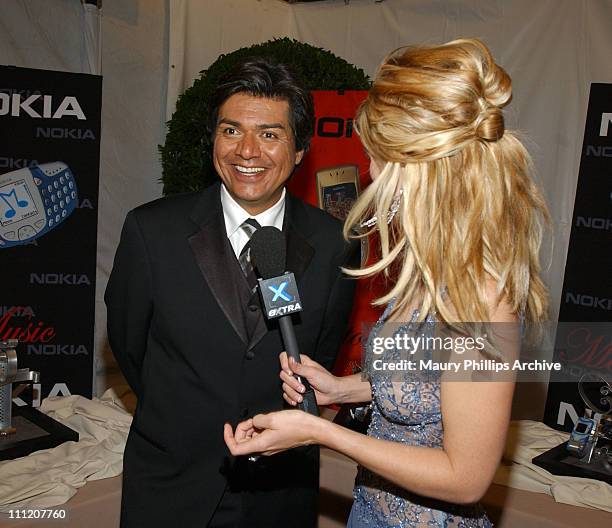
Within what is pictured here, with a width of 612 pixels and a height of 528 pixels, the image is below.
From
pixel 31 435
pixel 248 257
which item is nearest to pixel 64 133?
pixel 31 435

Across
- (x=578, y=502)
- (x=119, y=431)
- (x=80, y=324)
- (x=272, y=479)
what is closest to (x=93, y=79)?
(x=80, y=324)

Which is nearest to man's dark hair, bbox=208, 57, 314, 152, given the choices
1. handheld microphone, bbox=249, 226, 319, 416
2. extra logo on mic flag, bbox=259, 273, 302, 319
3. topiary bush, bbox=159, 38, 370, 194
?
handheld microphone, bbox=249, 226, 319, 416

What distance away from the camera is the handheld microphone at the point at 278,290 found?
4.97 feet

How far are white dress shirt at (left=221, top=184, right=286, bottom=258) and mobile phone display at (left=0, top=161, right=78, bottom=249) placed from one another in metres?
2.13

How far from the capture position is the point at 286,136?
2.20m

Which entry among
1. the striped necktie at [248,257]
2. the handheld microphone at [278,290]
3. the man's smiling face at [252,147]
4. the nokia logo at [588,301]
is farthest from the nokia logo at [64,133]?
the nokia logo at [588,301]

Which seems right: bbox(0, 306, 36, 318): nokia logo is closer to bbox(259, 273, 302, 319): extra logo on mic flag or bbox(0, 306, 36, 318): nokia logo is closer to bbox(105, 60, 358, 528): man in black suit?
bbox(105, 60, 358, 528): man in black suit

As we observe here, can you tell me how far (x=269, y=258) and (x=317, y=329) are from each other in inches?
23.7

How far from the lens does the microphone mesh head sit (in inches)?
64.8

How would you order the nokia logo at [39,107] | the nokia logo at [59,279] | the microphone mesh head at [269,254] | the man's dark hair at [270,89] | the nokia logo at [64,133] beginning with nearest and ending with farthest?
the microphone mesh head at [269,254] → the man's dark hair at [270,89] → the nokia logo at [39,107] → the nokia logo at [64,133] → the nokia logo at [59,279]

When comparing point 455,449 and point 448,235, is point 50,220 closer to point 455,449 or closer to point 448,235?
point 448,235

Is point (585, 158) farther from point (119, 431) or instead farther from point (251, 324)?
point (119, 431)

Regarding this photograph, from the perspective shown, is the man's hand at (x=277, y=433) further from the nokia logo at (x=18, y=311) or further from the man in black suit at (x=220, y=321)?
the nokia logo at (x=18, y=311)

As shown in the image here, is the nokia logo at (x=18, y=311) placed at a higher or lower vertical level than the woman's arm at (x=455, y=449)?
lower
